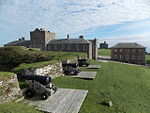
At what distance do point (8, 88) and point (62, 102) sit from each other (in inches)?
102

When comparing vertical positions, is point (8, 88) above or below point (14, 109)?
Result: above

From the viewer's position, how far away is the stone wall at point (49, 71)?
8.16 metres

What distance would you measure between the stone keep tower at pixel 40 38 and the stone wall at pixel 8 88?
109ft

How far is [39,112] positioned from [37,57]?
1271 cm

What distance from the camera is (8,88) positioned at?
5.46 metres

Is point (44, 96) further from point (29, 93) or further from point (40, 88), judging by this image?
point (29, 93)

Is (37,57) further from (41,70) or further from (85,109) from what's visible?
(85,109)

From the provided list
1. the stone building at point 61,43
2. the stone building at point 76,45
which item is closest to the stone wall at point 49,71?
the stone building at point 76,45

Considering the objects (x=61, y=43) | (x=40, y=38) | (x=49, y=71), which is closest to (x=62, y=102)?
(x=49, y=71)

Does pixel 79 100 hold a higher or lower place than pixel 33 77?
lower

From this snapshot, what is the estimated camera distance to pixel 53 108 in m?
4.97

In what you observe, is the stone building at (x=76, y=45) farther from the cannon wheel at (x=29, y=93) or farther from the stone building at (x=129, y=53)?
the cannon wheel at (x=29, y=93)

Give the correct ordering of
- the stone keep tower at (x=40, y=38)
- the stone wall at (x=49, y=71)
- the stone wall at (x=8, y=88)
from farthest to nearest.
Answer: the stone keep tower at (x=40, y=38) → the stone wall at (x=49, y=71) → the stone wall at (x=8, y=88)

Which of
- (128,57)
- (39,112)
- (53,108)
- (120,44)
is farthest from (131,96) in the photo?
(120,44)
